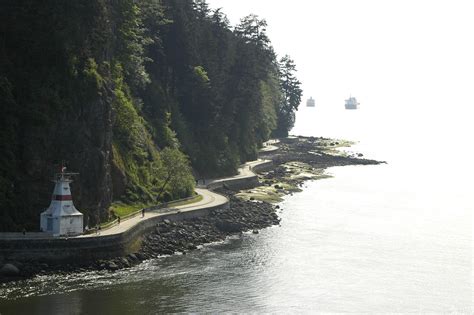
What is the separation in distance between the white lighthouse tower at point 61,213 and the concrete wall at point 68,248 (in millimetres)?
1670

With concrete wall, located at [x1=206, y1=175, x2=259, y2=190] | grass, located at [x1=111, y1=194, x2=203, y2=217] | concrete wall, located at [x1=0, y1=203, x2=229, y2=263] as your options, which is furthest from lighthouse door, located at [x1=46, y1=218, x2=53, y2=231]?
concrete wall, located at [x1=206, y1=175, x2=259, y2=190]

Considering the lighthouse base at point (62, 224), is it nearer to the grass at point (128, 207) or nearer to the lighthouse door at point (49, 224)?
the lighthouse door at point (49, 224)

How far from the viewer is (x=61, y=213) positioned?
227ft

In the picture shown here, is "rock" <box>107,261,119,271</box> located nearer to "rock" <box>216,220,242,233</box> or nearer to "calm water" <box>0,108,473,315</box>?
"calm water" <box>0,108,473,315</box>

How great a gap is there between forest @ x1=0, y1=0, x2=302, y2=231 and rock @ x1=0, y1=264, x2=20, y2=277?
18.1 feet

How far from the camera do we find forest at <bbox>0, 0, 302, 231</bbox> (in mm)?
72000

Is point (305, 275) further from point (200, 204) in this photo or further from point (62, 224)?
point (200, 204)

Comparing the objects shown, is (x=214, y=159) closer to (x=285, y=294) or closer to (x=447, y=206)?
(x=447, y=206)

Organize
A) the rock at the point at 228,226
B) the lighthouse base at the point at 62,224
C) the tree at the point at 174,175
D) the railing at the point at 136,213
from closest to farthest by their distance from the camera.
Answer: the lighthouse base at the point at 62,224 < the railing at the point at 136,213 < the rock at the point at 228,226 < the tree at the point at 174,175

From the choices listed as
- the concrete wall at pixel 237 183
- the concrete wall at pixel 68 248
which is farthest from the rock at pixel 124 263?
the concrete wall at pixel 237 183

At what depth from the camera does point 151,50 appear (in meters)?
123

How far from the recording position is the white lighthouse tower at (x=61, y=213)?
69375 mm

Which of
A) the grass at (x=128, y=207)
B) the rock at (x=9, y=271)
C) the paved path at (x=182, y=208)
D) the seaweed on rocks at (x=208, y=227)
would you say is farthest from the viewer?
the grass at (x=128, y=207)

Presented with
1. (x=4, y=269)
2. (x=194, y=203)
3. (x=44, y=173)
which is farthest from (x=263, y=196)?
(x=4, y=269)
